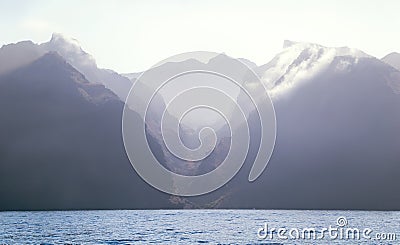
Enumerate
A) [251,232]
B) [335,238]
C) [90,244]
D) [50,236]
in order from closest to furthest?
[90,244]
[335,238]
[50,236]
[251,232]

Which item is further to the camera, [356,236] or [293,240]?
[356,236]

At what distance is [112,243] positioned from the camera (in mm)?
88375

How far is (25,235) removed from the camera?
104625mm

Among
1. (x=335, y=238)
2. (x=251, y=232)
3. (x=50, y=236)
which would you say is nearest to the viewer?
(x=335, y=238)

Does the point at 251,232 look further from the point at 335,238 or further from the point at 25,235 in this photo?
the point at 25,235

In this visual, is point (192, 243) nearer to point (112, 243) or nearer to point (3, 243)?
point (112, 243)

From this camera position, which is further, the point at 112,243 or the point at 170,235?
the point at 170,235

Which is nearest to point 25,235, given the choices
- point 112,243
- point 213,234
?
point 112,243

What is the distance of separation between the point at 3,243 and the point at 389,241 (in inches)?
2233

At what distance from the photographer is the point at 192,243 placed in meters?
88.3

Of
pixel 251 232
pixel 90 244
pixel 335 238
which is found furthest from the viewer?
pixel 251 232

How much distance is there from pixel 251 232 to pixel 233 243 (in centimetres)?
2252

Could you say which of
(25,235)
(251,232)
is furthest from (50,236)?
(251,232)

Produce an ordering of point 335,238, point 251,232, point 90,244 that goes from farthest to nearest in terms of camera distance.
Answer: point 251,232 < point 335,238 < point 90,244
